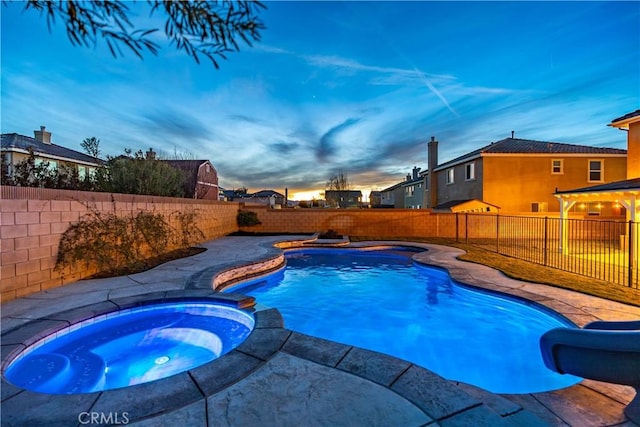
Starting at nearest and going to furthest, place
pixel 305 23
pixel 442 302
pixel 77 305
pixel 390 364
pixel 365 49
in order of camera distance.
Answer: pixel 390 364
pixel 77 305
pixel 442 302
pixel 305 23
pixel 365 49

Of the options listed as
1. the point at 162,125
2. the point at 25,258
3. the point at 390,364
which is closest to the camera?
the point at 390,364

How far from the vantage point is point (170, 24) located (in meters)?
1.32

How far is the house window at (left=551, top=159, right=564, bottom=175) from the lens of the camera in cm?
1694

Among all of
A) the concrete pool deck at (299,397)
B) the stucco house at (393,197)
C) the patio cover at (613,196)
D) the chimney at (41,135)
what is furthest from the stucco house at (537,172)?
the chimney at (41,135)

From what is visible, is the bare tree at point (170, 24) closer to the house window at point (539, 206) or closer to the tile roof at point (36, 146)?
the tile roof at point (36, 146)

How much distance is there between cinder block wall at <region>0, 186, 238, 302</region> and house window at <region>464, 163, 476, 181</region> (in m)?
18.5

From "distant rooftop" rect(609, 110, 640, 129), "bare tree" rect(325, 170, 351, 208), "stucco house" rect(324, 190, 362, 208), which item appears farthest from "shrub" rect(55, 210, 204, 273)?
"bare tree" rect(325, 170, 351, 208)

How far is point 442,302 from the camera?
596 cm

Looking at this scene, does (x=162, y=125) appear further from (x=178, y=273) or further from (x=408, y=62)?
(x=408, y=62)

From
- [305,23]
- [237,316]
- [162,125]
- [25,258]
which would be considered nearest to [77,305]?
[25,258]

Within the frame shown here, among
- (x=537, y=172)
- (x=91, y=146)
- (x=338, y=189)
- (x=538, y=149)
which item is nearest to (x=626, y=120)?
(x=537, y=172)

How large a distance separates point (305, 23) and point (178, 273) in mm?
6881

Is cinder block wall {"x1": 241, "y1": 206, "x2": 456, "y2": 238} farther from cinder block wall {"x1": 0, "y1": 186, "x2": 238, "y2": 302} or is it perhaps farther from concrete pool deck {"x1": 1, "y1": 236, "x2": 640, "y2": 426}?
concrete pool deck {"x1": 1, "y1": 236, "x2": 640, "y2": 426}

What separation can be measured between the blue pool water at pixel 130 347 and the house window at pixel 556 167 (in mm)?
20144
